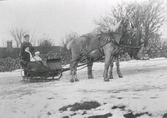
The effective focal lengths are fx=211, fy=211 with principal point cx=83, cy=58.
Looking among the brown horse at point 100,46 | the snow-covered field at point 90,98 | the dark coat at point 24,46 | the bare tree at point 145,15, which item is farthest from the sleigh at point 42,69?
the bare tree at point 145,15

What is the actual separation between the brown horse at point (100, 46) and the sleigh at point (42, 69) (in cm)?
43

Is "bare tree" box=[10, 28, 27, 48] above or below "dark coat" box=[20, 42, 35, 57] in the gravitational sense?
above

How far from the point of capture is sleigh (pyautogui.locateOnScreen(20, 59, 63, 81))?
5.14m

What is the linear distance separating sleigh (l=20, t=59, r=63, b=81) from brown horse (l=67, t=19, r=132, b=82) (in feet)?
1.42

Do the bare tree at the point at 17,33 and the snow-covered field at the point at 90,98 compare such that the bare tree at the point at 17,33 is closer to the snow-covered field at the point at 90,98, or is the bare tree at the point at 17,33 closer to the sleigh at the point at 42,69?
the sleigh at the point at 42,69

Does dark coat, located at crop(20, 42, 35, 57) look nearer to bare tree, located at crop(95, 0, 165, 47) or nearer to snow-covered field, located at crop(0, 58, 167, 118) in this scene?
snow-covered field, located at crop(0, 58, 167, 118)

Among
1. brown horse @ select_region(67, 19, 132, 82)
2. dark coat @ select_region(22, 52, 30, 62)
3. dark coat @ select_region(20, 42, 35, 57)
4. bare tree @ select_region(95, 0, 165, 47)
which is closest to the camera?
bare tree @ select_region(95, 0, 165, 47)

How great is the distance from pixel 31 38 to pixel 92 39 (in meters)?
1.44

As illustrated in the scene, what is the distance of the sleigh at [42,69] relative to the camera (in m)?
5.14

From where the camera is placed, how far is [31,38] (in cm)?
478

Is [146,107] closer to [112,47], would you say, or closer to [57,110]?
[57,110]

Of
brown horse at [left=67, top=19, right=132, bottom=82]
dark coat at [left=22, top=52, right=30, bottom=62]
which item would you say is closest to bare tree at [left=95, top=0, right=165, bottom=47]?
brown horse at [left=67, top=19, right=132, bottom=82]

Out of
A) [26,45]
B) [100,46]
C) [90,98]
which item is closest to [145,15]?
[100,46]

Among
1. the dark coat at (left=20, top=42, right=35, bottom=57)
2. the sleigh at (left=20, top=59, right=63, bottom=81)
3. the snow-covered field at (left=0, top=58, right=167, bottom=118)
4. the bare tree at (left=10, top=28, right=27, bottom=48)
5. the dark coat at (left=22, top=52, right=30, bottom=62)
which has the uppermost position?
the bare tree at (left=10, top=28, right=27, bottom=48)
